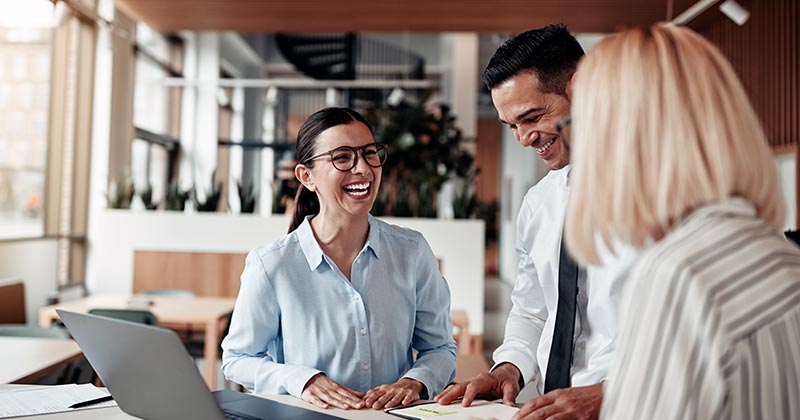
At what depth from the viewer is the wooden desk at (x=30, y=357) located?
95.8 inches

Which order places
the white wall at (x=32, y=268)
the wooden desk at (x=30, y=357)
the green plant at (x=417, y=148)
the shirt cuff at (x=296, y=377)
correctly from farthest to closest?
1. the green plant at (x=417, y=148)
2. the white wall at (x=32, y=268)
3. the wooden desk at (x=30, y=357)
4. the shirt cuff at (x=296, y=377)

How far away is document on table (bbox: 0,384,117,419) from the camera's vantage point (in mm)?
1557

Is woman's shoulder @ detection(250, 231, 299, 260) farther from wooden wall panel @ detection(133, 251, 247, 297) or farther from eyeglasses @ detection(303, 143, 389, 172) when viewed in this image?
wooden wall panel @ detection(133, 251, 247, 297)

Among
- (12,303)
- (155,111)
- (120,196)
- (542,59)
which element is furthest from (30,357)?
(155,111)

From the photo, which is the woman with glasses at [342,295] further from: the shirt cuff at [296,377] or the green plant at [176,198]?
the green plant at [176,198]

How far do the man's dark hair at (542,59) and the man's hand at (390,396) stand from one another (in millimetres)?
784

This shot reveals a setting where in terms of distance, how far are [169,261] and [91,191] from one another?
5.29 feet

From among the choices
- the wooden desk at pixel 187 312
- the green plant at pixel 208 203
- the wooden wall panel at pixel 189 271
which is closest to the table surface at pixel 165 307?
the wooden desk at pixel 187 312

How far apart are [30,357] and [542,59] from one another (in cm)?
222

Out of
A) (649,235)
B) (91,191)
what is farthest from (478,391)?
(91,191)

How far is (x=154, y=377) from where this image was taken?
1.31 meters

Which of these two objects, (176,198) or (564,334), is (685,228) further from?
(176,198)

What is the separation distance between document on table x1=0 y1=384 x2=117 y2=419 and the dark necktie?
0.98m

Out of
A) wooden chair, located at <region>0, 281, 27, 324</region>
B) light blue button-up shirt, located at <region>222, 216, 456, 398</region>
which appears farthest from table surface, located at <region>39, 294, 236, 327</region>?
light blue button-up shirt, located at <region>222, 216, 456, 398</region>
